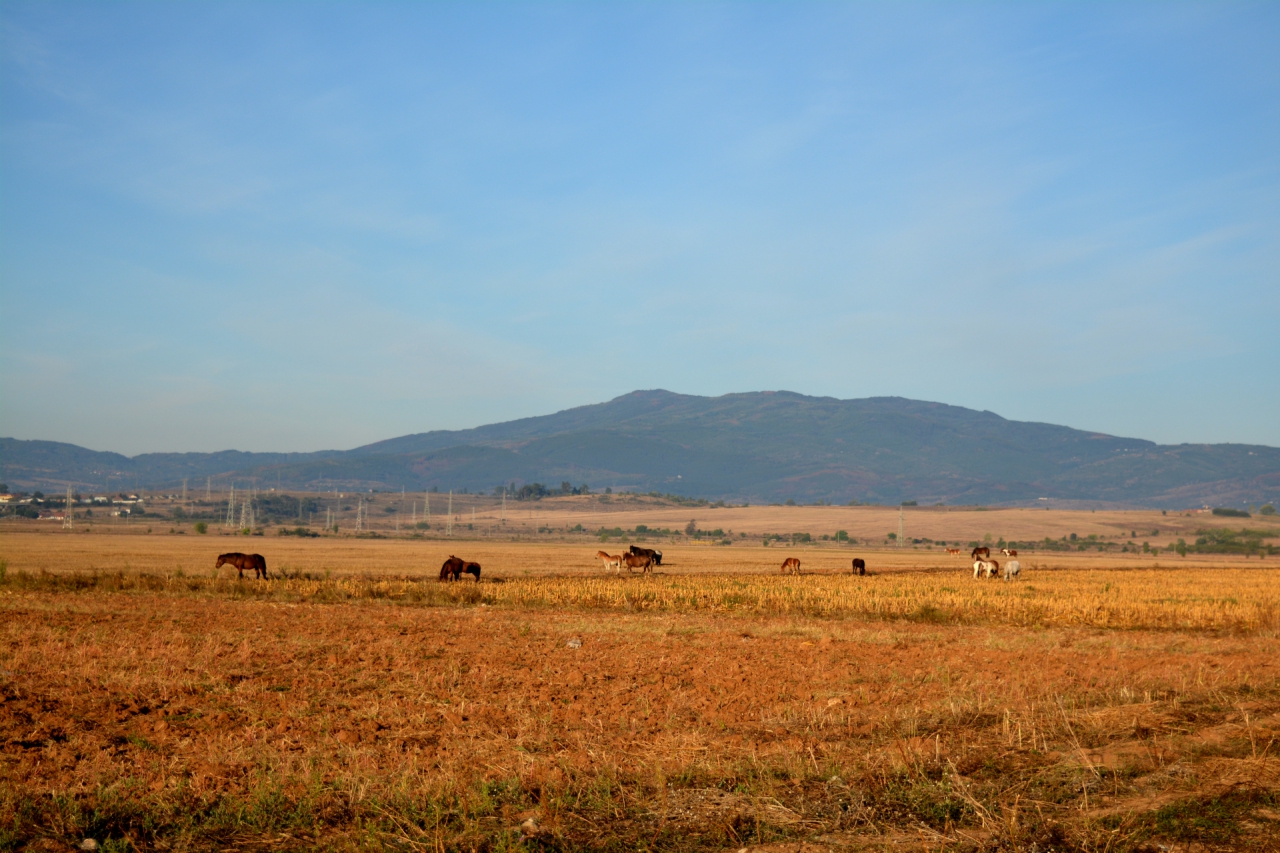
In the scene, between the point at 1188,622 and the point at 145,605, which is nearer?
the point at 145,605

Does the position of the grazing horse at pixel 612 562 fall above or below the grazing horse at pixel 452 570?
below

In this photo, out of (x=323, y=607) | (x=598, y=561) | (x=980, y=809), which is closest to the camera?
(x=980, y=809)

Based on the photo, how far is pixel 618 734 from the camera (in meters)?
12.1

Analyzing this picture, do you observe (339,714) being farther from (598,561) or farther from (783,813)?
(598,561)

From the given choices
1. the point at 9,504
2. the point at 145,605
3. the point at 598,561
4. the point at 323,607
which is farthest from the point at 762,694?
the point at 9,504

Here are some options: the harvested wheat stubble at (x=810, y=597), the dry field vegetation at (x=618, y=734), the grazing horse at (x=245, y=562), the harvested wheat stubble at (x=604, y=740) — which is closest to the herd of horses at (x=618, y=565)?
the grazing horse at (x=245, y=562)

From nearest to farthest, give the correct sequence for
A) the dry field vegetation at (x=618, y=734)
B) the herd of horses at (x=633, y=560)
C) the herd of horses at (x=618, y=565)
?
the dry field vegetation at (x=618, y=734)
the herd of horses at (x=618, y=565)
the herd of horses at (x=633, y=560)

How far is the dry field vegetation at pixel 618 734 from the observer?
813 centimetres

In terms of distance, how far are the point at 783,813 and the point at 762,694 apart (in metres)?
6.86

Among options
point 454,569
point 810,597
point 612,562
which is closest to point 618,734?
point 810,597

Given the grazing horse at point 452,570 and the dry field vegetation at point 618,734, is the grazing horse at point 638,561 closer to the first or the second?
the grazing horse at point 452,570

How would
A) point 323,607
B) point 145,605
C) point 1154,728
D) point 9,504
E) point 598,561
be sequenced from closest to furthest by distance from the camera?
point 1154,728 → point 145,605 → point 323,607 → point 598,561 → point 9,504

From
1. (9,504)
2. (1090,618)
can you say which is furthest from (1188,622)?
(9,504)

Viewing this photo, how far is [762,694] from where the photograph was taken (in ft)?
49.3
